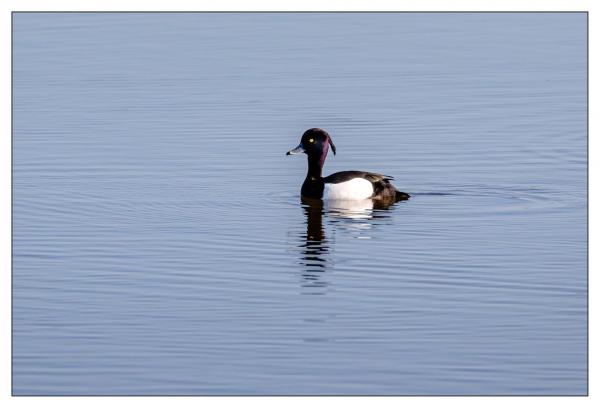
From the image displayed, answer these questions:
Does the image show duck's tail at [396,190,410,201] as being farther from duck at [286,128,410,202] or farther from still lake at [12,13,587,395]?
still lake at [12,13,587,395]

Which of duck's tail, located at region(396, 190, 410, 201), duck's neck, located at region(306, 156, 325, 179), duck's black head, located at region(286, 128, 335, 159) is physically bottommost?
duck's tail, located at region(396, 190, 410, 201)

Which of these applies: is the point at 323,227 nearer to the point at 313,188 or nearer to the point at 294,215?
the point at 294,215

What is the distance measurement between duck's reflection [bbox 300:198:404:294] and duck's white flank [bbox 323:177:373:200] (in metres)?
0.07

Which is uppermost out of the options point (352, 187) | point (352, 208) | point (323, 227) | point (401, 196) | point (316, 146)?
point (316, 146)

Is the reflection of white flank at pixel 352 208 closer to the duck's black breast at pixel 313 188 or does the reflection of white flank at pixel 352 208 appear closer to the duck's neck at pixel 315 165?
the duck's black breast at pixel 313 188

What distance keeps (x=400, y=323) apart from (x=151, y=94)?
51.1ft

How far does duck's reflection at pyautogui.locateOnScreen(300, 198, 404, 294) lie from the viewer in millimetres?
14938

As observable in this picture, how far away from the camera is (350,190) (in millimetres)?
19688

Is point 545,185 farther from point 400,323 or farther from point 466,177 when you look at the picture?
point 400,323

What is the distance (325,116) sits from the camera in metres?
25.2

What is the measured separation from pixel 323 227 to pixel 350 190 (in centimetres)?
180

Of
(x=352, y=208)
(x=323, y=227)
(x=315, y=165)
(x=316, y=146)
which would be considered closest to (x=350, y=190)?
(x=352, y=208)

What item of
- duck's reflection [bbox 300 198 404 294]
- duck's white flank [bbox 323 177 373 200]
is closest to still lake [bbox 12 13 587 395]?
duck's reflection [bbox 300 198 404 294]
